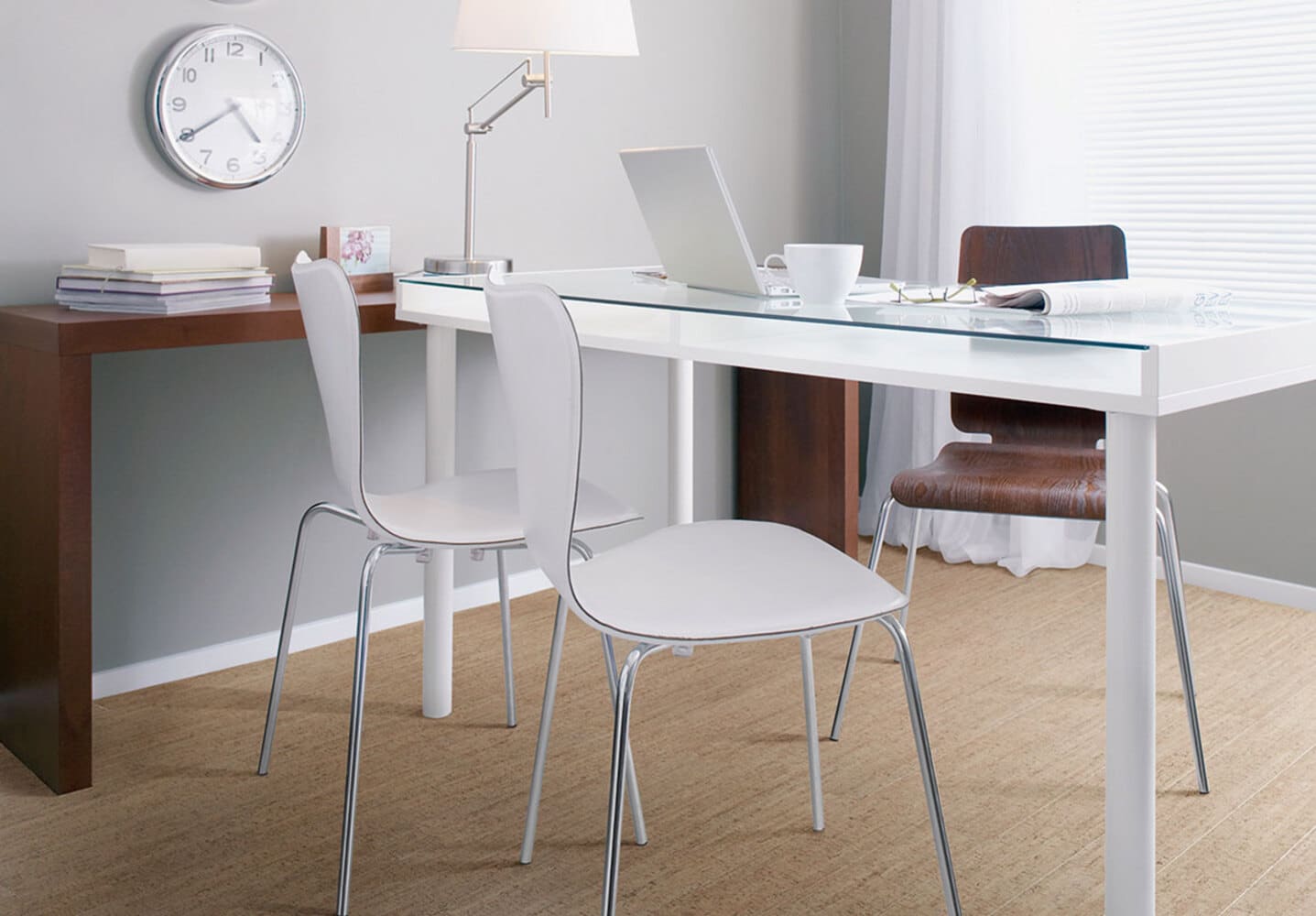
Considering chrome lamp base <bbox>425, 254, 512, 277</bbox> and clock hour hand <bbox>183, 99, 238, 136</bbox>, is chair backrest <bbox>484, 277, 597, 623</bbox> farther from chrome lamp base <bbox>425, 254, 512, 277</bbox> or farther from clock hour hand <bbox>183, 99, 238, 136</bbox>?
clock hour hand <bbox>183, 99, 238, 136</bbox>

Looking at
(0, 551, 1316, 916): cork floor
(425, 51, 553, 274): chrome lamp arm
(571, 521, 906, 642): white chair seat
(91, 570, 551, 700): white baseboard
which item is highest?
(425, 51, 553, 274): chrome lamp arm

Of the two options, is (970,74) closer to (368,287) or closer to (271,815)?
(368,287)

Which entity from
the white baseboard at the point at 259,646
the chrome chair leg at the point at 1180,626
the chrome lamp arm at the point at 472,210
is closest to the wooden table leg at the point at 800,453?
the white baseboard at the point at 259,646

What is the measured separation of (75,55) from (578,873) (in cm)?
175

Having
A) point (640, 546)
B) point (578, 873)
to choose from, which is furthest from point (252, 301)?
point (578, 873)

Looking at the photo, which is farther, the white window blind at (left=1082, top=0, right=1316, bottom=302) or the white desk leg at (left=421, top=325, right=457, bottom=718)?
the white window blind at (left=1082, top=0, right=1316, bottom=302)

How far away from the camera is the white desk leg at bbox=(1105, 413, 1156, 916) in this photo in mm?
1497

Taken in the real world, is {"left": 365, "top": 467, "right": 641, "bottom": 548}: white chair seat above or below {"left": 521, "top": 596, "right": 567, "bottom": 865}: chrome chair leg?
above

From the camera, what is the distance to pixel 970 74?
3.67 metres

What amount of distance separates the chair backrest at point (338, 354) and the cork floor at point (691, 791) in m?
0.55

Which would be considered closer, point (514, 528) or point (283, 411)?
point (514, 528)

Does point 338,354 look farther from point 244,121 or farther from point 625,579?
point 244,121

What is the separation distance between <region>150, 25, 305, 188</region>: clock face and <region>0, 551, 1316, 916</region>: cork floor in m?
1.05

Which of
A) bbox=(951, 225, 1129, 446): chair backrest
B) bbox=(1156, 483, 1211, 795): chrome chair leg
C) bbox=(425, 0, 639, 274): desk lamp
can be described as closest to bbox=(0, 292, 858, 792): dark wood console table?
bbox=(425, 0, 639, 274): desk lamp
